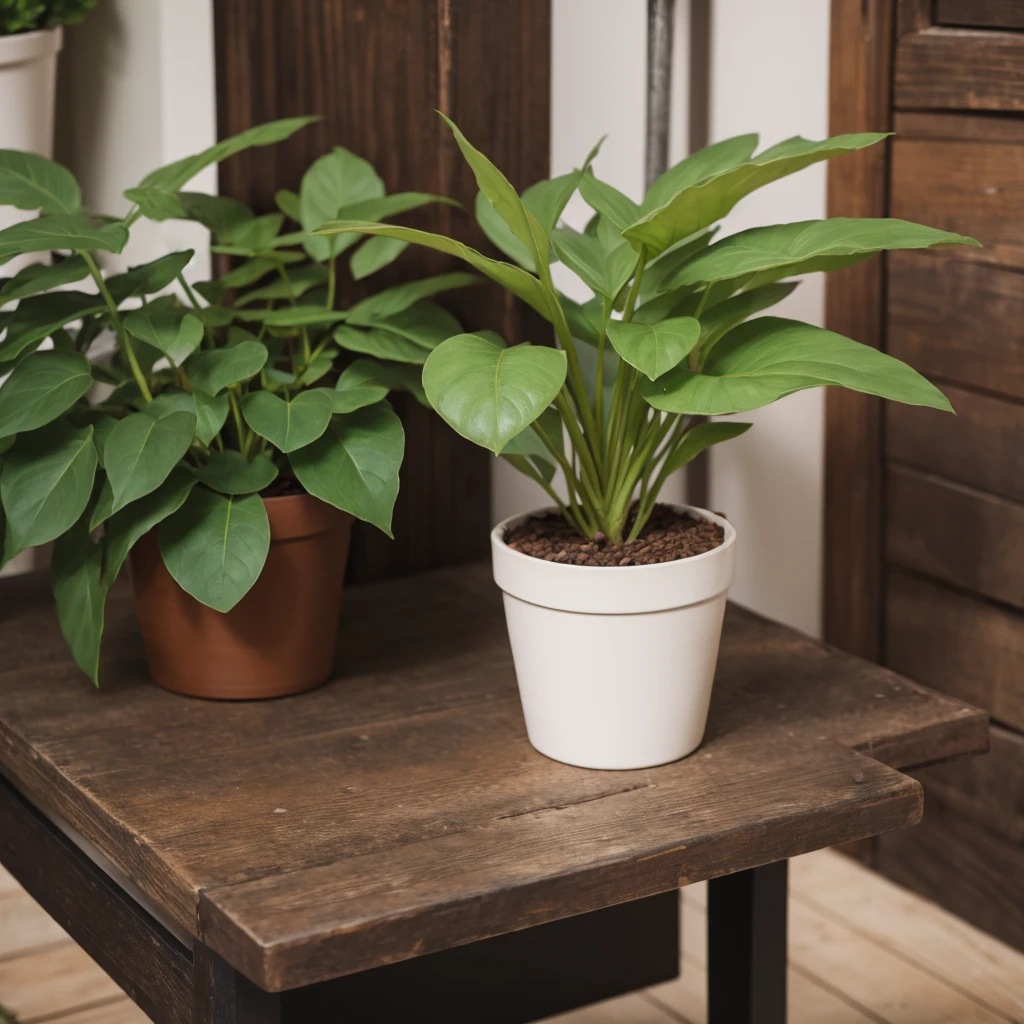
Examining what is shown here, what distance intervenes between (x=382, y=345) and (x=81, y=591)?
0.31m

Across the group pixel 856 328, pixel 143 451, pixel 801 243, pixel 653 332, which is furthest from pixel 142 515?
pixel 856 328

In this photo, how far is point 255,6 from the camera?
4.49 feet

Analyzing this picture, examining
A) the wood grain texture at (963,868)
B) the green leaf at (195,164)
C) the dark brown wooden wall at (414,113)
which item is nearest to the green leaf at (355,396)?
the green leaf at (195,164)

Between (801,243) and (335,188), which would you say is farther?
(335,188)

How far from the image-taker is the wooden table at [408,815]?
0.86 meters

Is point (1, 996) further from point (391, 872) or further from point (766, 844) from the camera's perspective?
point (766, 844)

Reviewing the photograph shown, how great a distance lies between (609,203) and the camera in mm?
1065

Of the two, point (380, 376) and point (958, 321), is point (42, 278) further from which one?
point (958, 321)

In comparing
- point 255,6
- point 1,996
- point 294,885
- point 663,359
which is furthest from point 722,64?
point 1,996

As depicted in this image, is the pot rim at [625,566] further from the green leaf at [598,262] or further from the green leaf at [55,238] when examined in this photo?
the green leaf at [55,238]

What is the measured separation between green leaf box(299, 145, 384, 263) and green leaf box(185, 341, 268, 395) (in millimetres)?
218

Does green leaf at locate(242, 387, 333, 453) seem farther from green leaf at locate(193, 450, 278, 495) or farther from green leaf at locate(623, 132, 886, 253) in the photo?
green leaf at locate(623, 132, 886, 253)

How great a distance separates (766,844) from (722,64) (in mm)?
1134

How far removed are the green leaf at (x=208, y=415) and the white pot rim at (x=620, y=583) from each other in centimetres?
25
